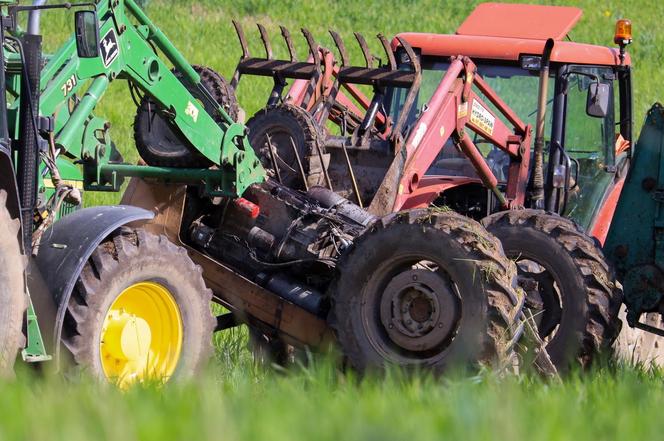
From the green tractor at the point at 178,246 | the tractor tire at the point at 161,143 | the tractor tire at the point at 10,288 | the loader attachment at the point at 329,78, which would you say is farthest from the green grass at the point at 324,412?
the loader attachment at the point at 329,78

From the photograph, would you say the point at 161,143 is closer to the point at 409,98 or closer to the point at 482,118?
the point at 409,98

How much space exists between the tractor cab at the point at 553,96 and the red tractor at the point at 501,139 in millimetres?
10

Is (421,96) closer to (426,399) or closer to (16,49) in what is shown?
(16,49)

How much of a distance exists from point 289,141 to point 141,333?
8.54 feet

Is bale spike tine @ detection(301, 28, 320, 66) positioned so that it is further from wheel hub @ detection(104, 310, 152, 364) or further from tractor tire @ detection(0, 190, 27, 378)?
tractor tire @ detection(0, 190, 27, 378)

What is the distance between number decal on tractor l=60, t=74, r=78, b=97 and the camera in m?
6.55

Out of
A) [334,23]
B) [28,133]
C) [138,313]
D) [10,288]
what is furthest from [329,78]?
[334,23]

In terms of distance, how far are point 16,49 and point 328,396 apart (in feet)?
8.14

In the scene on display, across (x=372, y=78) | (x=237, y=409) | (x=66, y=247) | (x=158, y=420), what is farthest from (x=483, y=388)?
(x=372, y=78)

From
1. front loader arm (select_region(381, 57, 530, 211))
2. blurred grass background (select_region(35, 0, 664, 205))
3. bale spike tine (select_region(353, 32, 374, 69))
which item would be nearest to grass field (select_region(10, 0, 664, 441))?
front loader arm (select_region(381, 57, 530, 211))

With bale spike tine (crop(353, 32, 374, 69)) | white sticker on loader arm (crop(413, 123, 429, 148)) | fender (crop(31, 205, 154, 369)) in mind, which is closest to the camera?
fender (crop(31, 205, 154, 369))

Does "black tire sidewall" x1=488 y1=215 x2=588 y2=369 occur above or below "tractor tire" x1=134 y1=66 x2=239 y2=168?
below

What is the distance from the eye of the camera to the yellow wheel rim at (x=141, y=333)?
6.39 metres

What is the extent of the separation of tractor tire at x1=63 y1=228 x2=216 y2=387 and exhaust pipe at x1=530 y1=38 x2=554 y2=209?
3.23 metres
